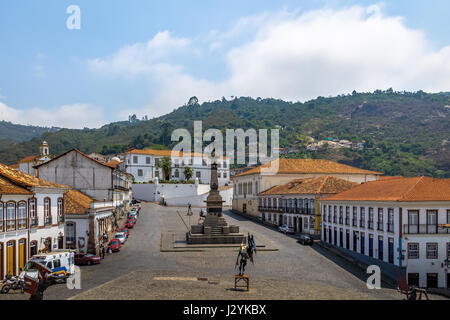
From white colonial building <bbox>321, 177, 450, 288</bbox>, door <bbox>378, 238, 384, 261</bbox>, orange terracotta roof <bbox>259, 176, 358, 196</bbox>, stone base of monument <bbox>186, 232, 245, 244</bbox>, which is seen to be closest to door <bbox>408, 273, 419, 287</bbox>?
white colonial building <bbox>321, 177, 450, 288</bbox>

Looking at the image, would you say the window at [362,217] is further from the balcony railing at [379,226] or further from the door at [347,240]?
the door at [347,240]

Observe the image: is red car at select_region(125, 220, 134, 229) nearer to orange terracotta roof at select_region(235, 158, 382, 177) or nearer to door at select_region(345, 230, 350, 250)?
door at select_region(345, 230, 350, 250)

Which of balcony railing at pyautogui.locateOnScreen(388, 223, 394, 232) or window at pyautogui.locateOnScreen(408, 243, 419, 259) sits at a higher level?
balcony railing at pyautogui.locateOnScreen(388, 223, 394, 232)

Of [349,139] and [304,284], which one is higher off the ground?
[349,139]

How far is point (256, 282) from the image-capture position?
83.5ft

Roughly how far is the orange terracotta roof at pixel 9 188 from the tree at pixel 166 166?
69993mm

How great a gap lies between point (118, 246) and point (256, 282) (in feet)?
55.3

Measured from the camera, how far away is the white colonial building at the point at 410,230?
108ft

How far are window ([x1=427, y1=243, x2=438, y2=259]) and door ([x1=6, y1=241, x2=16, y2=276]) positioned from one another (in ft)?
95.9

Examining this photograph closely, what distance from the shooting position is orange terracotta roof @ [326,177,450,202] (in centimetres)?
3444

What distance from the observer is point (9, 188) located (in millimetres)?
28344

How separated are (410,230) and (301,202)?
22449mm
